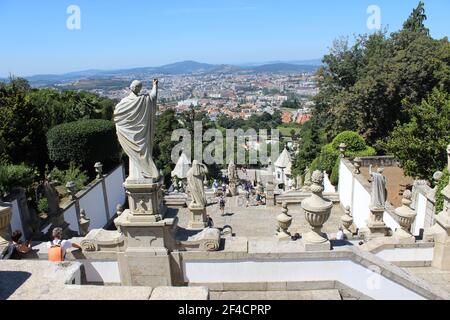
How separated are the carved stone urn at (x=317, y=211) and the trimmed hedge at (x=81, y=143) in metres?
16.7

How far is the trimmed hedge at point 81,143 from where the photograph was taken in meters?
20.4

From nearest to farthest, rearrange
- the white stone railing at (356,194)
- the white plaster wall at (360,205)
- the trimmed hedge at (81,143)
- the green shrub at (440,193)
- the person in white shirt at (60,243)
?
1. the person in white shirt at (60,243)
2. the green shrub at (440,193)
3. the white stone railing at (356,194)
4. the white plaster wall at (360,205)
5. the trimmed hedge at (81,143)

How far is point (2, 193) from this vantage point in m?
11.1

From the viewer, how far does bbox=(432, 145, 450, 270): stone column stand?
25.8 ft

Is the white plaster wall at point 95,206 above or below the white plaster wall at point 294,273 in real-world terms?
below

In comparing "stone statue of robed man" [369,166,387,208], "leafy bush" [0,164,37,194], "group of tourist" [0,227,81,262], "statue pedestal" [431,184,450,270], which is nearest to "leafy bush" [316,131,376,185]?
"stone statue of robed man" [369,166,387,208]

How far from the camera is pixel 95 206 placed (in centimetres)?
1662

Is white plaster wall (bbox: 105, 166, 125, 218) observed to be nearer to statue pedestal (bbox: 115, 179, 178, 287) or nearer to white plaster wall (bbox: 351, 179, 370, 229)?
white plaster wall (bbox: 351, 179, 370, 229)

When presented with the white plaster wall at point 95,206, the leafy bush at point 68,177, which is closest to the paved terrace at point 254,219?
the white plaster wall at point 95,206

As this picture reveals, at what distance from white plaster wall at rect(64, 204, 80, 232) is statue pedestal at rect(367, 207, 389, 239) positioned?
10.2 meters

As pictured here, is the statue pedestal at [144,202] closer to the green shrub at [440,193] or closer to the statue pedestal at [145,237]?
the statue pedestal at [145,237]

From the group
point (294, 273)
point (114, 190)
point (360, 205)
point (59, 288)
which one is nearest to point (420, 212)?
point (360, 205)

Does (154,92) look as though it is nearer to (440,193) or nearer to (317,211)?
(317,211)
